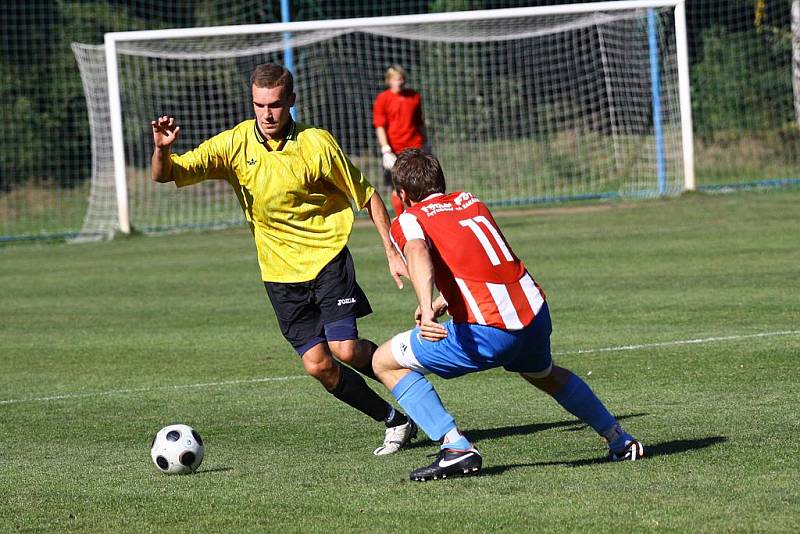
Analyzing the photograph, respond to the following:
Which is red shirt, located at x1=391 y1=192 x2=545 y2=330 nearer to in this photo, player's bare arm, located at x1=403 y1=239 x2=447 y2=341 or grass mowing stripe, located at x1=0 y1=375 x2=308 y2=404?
player's bare arm, located at x1=403 y1=239 x2=447 y2=341

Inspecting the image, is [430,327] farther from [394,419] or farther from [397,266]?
[394,419]

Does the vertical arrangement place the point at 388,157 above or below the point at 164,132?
below

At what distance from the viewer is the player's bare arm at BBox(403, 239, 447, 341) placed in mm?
5691

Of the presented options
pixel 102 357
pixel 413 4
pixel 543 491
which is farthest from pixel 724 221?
pixel 413 4

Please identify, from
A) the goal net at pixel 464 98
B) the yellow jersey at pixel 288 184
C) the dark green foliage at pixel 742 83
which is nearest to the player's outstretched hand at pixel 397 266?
the yellow jersey at pixel 288 184

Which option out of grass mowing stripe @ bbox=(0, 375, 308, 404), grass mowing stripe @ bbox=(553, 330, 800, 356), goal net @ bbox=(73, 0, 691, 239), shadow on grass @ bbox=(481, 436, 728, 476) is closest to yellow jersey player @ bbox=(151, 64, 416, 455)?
shadow on grass @ bbox=(481, 436, 728, 476)

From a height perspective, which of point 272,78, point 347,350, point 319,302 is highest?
point 272,78

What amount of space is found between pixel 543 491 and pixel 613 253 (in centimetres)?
1043

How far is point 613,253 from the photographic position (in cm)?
1592

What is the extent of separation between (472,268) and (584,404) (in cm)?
86

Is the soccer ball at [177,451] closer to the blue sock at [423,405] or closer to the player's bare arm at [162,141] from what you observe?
the blue sock at [423,405]

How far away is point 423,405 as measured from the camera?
613 centimetres

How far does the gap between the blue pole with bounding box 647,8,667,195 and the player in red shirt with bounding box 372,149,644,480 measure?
59.6 feet

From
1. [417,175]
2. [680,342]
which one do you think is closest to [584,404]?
[417,175]
